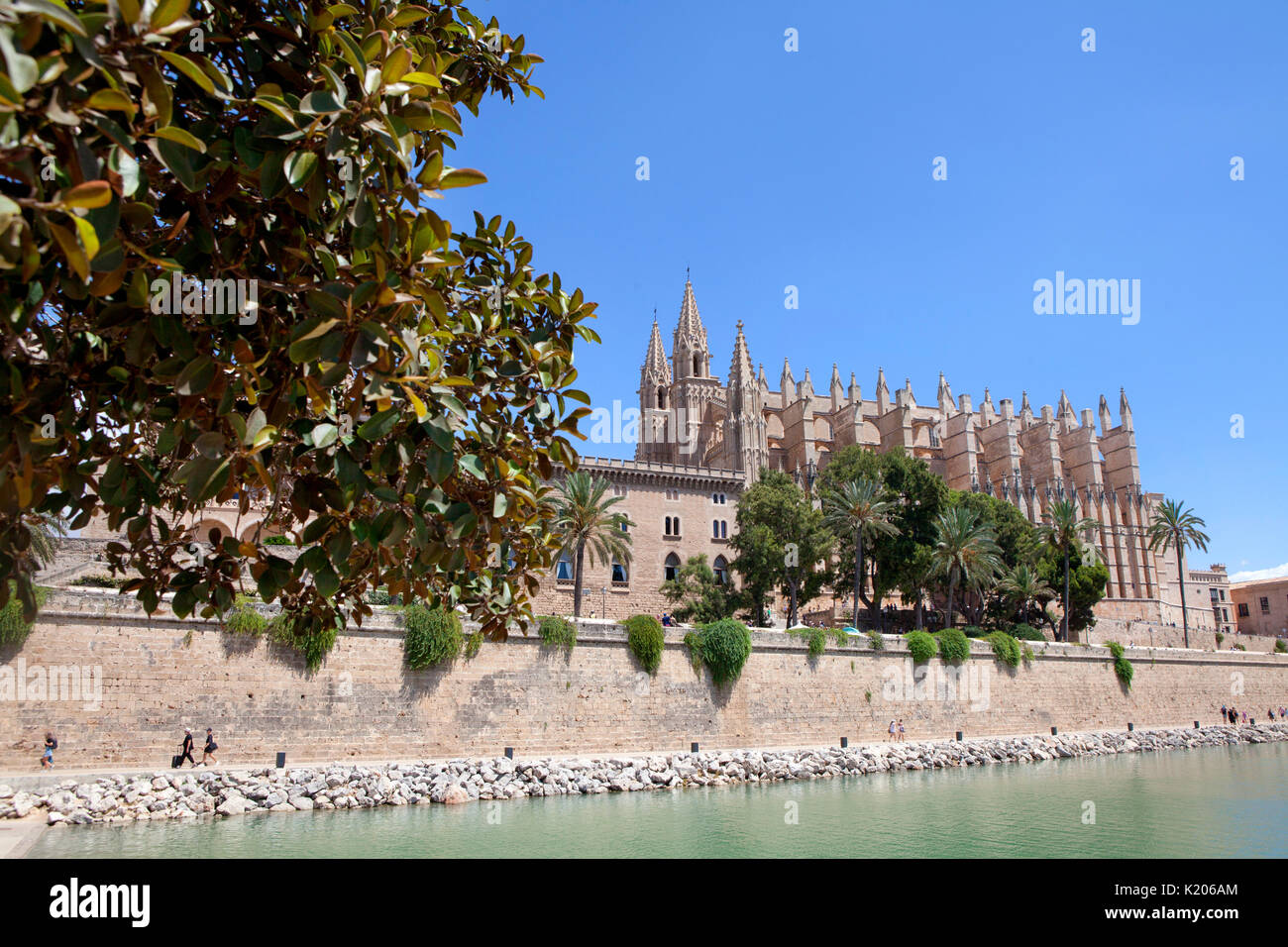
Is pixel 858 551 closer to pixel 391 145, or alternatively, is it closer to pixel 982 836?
pixel 982 836

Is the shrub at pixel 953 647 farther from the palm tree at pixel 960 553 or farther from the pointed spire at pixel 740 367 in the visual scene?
the pointed spire at pixel 740 367

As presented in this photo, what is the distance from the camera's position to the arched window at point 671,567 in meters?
47.5

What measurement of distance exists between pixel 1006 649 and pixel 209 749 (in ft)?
92.6

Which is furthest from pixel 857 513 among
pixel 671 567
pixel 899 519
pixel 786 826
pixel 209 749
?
pixel 209 749

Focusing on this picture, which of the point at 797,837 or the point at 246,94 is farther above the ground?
the point at 246,94

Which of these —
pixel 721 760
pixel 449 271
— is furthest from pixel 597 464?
pixel 449 271

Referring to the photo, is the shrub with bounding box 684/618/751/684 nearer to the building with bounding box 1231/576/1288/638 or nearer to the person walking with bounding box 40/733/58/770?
the person walking with bounding box 40/733/58/770

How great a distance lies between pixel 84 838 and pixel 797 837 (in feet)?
38.8

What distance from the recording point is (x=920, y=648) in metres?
31.9

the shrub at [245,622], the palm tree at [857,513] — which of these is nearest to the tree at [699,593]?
the palm tree at [857,513]

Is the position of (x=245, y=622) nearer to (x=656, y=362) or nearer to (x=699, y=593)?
(x=699, y=593)
